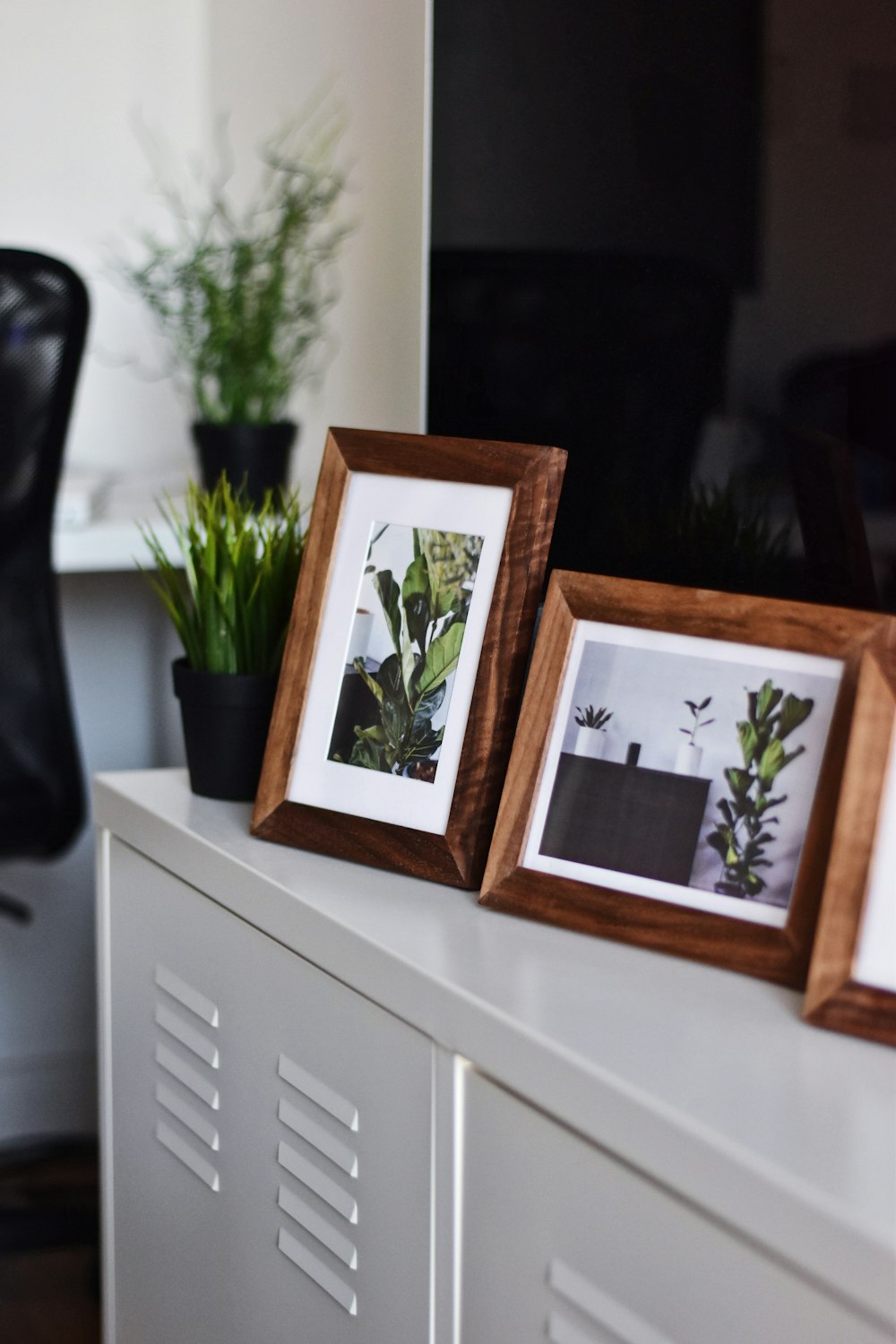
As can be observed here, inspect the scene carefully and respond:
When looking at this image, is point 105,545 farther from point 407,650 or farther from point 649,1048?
point 649,1048

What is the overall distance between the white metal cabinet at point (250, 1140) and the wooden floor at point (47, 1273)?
0.36 m

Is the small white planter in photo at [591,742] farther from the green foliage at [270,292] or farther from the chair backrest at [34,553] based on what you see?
the green foliage at [270,292]

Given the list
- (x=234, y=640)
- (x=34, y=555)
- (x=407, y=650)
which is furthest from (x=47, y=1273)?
(x=407, y=650)

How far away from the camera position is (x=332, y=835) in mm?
930

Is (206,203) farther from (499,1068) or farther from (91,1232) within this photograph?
(499,1068)

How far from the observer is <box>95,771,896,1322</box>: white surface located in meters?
0.52

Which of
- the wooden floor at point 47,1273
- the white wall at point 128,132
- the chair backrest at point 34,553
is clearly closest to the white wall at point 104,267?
the white wall at point 128,132

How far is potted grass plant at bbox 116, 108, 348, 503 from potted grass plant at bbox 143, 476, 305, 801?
0.53 m

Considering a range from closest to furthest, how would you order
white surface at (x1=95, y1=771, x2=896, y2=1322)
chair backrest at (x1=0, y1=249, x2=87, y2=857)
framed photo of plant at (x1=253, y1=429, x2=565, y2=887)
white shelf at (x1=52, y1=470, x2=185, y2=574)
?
white surface at (x1=95, y1=771, x2=896, y2=1322) → framed photo of plant at (x1=253, y1=429, x2=565, y2=887) → chair backrest at (x1=0, y1=249, x2=87, y2=857) → white shelf at (x1=52, y1=470, x2=185, y2=574)

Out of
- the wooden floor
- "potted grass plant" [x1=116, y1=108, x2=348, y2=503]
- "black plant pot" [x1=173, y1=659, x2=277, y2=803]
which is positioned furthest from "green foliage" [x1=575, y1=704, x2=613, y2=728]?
the wooden floor

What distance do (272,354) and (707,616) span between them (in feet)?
3.30

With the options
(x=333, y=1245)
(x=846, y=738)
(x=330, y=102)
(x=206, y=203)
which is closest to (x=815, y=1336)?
(x=846, y=738)

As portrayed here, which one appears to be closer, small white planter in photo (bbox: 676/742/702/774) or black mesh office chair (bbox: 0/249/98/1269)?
small white planter in photo (bbox: 676/742/702/774)

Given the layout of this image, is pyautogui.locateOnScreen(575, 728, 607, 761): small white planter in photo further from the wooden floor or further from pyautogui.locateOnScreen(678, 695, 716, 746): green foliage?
Answer: the wooden floor
